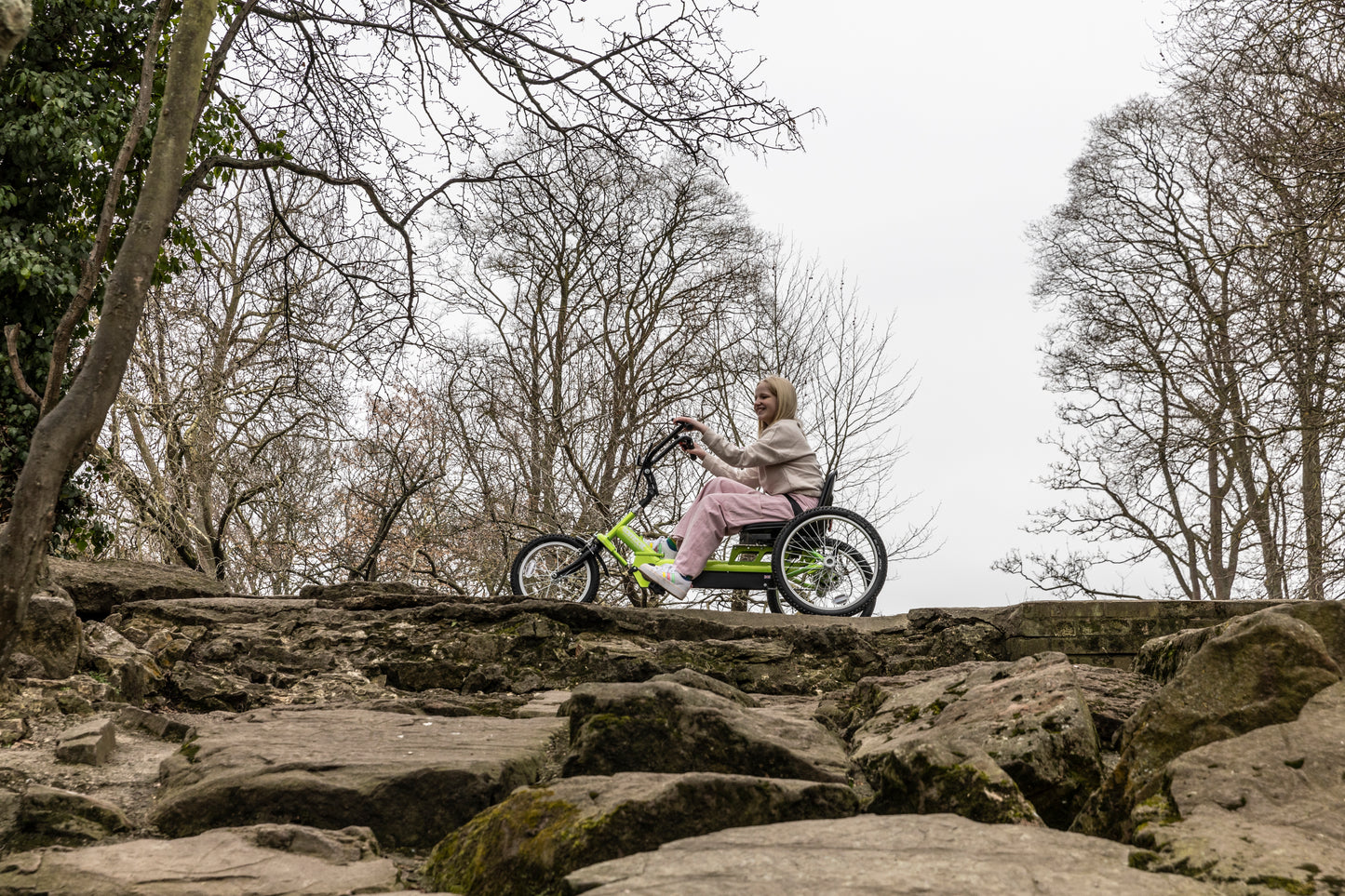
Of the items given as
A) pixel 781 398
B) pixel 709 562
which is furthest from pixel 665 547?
pixel 781 398

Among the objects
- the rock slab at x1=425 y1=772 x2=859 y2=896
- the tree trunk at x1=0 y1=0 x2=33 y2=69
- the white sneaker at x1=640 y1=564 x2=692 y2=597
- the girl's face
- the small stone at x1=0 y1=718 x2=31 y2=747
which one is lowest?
the small stone at x1=0 y1=718 x2=31 y2=747

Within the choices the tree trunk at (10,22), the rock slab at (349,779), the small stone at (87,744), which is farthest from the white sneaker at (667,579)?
the tree trunk at (10,22)

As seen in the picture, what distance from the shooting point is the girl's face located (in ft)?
23.0

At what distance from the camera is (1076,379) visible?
16016 mm

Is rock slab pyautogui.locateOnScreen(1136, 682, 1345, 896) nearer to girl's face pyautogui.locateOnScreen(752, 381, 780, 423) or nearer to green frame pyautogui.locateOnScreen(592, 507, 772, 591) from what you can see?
green frame pyautogui.locateOnScreen(592, 507, 772, 591)

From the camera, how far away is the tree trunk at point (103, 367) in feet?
12.1

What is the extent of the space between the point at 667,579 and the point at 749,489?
0.80 metres

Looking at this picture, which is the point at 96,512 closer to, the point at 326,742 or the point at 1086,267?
the point at 326,742

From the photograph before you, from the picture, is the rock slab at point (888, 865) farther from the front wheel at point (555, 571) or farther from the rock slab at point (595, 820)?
the front wheel at point (555, 571)

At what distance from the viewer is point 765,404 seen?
23.1ft

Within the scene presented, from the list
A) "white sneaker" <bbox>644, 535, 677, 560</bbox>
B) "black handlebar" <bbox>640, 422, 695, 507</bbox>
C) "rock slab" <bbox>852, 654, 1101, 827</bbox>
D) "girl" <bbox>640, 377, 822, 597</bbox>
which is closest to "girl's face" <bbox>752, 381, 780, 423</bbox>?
"girl" <bbox>640, 377, 822, 597</bbox>

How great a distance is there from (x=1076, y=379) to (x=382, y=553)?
38.6ft

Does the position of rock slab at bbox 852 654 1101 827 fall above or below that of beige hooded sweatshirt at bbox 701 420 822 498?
below

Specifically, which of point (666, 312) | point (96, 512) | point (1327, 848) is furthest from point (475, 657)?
point (666, 312)
